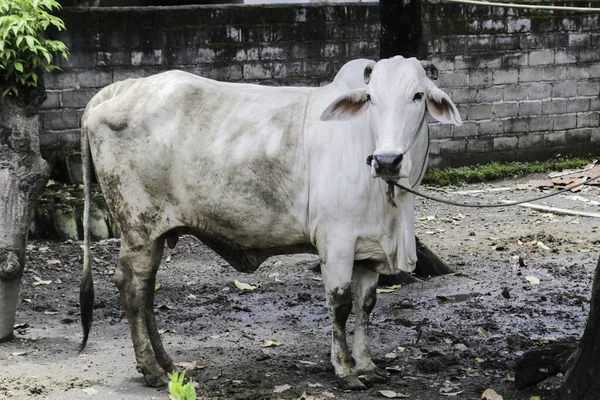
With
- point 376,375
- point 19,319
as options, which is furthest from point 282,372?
point 19,319

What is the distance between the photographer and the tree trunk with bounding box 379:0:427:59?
7504mm

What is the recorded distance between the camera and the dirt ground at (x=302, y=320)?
5.75 m

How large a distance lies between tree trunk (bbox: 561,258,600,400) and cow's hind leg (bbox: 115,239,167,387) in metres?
2.29

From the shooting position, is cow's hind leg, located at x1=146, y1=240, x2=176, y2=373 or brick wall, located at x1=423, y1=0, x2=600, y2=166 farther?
brick wall, located at x1=423, y1=0, x2=600, y2=166

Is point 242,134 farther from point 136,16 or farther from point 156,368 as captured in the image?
point 136,16

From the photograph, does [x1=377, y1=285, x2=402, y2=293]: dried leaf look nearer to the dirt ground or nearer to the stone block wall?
the dirt ground

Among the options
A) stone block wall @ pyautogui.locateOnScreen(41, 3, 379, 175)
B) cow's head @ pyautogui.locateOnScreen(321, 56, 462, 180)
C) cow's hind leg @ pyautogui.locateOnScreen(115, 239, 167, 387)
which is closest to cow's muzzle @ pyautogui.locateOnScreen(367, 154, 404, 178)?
cow's head @ pyautogui.locateOnScreen(321, 56, 462, 180)

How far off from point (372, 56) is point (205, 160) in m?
5.79

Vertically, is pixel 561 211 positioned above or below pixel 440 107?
below

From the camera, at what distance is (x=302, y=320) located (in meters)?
7.04

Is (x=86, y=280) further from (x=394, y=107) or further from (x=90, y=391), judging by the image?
(x=394, y=107)

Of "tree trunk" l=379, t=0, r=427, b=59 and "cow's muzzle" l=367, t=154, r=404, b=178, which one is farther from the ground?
"tree trunk" l=379, t=0, r=427, b=59

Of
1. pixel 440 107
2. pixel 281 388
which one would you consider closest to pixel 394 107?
pixel 440 107

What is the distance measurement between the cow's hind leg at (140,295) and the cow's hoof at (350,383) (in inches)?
40.2
